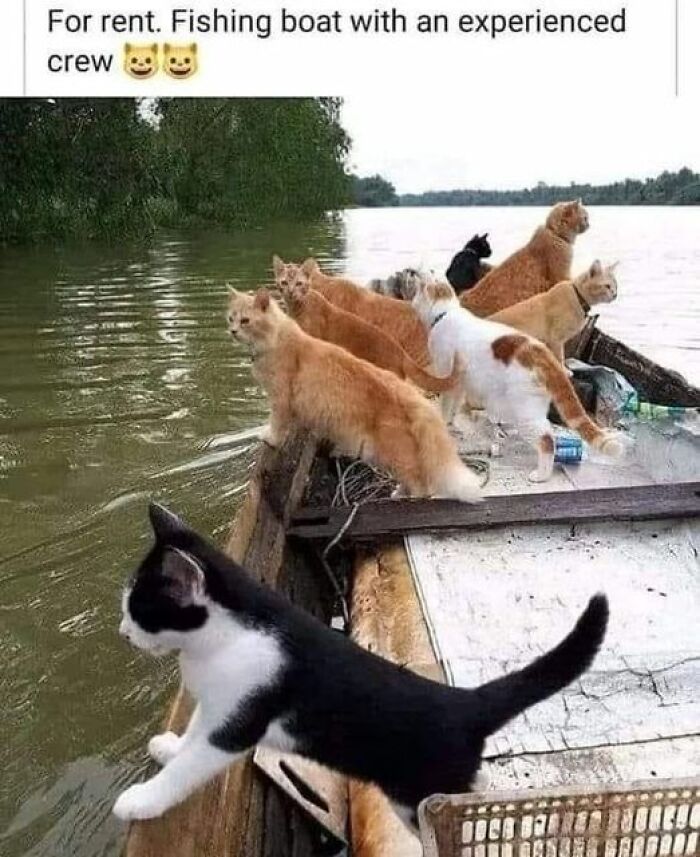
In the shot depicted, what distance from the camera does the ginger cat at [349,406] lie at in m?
2.83

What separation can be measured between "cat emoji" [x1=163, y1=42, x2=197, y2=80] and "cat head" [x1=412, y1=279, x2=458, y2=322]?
1161 millimetres

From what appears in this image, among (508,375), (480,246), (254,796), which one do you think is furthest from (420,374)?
(480,246)

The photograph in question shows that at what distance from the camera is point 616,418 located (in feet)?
12.0

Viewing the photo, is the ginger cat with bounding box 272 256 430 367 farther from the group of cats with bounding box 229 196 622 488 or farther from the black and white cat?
the black and white cat

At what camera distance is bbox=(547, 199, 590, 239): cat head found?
4.40m

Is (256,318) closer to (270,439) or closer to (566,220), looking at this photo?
(270,439)

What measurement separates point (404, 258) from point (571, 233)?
9.18m

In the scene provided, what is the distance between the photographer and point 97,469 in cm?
445

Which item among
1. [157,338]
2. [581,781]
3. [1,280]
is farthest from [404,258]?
[581,781]

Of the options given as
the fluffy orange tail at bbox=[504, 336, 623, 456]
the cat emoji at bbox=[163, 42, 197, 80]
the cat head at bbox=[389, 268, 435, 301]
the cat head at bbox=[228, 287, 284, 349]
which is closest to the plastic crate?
the fluffy orange tail at bbox=[504, 336, 623, 456]

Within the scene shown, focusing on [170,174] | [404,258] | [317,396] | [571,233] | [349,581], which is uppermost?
[170,174]

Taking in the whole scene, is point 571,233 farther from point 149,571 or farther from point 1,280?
point 1,280

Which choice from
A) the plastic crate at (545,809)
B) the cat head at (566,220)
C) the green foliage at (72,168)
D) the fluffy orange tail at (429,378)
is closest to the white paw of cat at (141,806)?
the plastic crate at (545,809)

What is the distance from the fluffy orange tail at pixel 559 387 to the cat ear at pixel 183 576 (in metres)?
1.87
